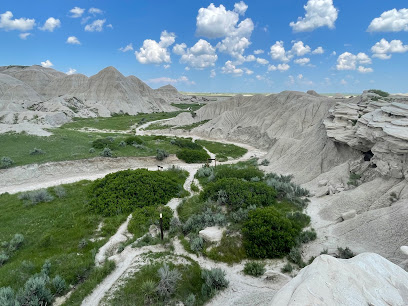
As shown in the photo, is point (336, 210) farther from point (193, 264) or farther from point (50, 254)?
point (50, 254)

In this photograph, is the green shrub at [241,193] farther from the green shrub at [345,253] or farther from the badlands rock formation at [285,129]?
the green shrub at [345,253]

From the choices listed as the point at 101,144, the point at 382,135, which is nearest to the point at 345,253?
the point at 382,135

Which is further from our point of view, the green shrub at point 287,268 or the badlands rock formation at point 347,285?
the green shrub at point 287,268

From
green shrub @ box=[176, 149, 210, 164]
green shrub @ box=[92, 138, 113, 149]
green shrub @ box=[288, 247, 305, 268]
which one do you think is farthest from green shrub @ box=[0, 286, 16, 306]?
green shrub @ box=[92, 138, 113, 149]

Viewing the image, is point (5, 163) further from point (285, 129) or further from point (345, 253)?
point (285, 129)

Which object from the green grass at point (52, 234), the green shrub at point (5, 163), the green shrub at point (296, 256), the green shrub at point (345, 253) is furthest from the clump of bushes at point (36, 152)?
the green shrub at point (345, 253)

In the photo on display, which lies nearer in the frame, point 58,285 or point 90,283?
point 58,285
